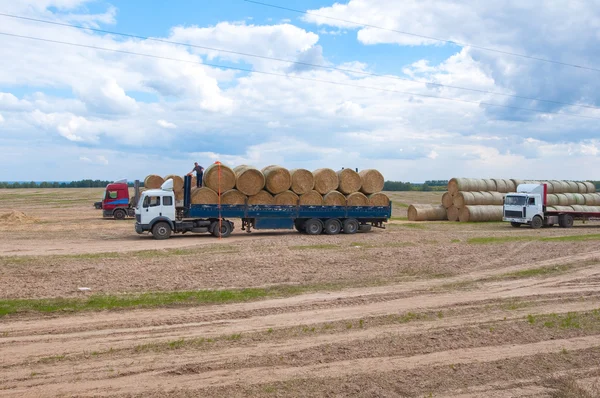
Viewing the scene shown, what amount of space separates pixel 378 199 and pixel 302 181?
4.38m

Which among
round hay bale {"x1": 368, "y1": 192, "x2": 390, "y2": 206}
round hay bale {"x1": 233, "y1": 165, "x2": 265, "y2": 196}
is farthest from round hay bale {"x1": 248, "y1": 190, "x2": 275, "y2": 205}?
round hay bale {"x1": 368, "y1": 192, "x2": 390, "y2": 206}

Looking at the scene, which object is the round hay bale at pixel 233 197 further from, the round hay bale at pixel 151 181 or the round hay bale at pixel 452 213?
the round hay bale at pixel 452 213

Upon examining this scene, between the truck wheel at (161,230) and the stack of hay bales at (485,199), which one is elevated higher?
the stack of hay bales at (485,199)

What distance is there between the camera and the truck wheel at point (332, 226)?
92.9 ft

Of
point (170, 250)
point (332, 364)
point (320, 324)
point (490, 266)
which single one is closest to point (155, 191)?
point (170, 250)

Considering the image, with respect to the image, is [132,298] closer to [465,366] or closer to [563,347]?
[465,366]

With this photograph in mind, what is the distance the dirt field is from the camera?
24.4 feet

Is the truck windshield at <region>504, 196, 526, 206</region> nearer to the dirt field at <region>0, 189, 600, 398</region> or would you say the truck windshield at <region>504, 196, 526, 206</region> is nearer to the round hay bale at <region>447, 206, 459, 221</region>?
the round hay bale at <region>447, 206, 459, 221</region>

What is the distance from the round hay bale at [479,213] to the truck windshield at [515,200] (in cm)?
344

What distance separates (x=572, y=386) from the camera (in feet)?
24.1

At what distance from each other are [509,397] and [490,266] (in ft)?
36.9

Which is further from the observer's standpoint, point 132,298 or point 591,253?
point 591,253

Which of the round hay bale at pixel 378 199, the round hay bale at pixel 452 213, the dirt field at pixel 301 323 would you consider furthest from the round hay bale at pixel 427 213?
the dirt field at pixel 301 323

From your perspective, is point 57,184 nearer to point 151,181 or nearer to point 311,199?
point 151,181
